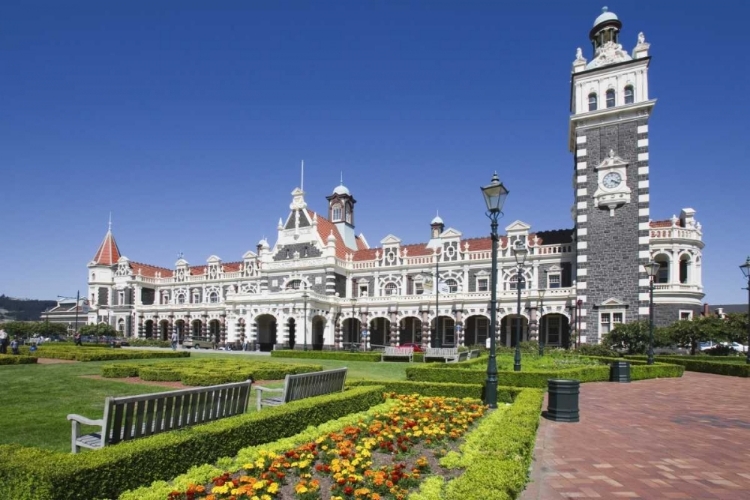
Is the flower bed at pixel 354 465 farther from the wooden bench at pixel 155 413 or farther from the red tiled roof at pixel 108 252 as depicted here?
the red tiled roof at pixel 108 252

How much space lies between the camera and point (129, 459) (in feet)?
18.9

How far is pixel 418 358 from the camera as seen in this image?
106ft

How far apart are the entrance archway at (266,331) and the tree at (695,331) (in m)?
37.1

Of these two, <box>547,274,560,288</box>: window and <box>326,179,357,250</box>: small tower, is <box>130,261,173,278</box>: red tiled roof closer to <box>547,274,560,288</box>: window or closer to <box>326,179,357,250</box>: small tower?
<box>326,179,357,250</box>: small tower

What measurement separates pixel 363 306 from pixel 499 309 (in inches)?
526

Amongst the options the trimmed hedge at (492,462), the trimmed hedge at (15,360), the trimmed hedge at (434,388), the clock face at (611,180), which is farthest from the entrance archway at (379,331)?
the trimmed hedge at (492,462)

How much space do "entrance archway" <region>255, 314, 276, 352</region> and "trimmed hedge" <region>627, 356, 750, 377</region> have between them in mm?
36247

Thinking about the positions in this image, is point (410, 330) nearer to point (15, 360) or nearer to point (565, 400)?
point (15, 360)

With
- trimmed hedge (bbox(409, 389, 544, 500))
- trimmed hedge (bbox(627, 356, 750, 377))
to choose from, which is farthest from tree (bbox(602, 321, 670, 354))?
trimmed hedge (bbox(409, 389, 544, 500))

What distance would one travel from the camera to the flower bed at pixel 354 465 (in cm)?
601

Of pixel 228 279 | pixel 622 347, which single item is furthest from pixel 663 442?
pixel 228 279

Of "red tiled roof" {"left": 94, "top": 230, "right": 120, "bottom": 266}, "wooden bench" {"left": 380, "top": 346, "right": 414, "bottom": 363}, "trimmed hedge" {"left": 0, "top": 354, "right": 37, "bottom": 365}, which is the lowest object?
"wooden bench" {"left": 380, "top": 346, "right": 414, "bottom": 363}

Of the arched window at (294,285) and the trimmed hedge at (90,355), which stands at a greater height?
the arched window at (294,285)

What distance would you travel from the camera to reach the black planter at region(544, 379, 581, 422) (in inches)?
454
